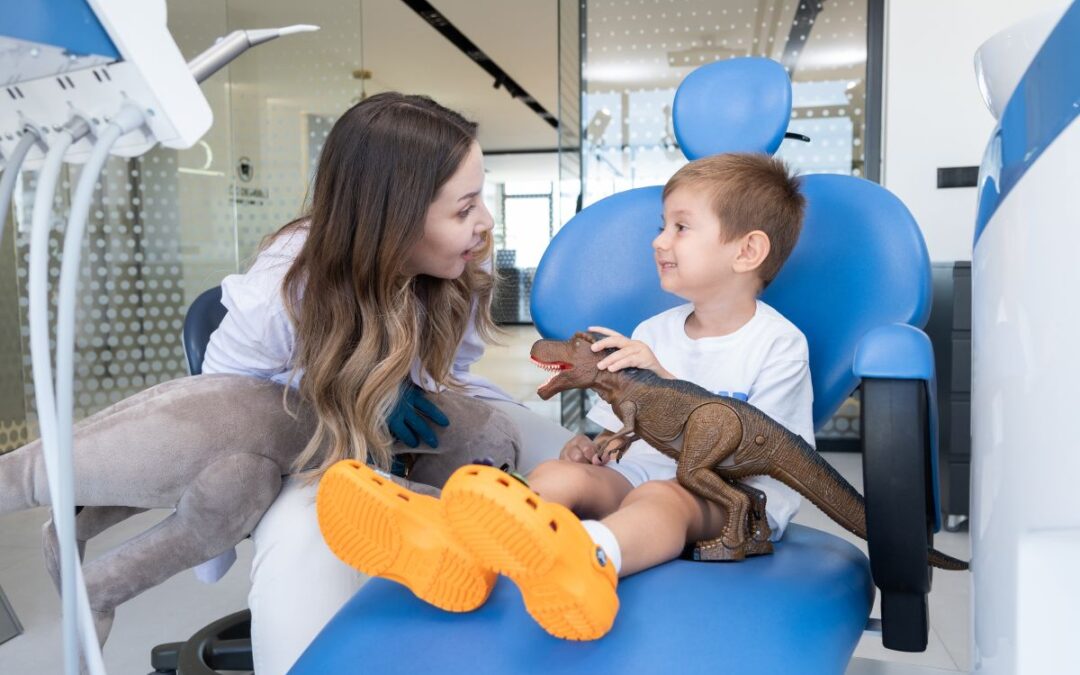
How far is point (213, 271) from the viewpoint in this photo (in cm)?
406

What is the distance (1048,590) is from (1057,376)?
17 centimetres

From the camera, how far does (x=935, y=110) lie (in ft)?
10.7

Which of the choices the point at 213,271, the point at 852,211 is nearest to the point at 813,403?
the point at 852,211

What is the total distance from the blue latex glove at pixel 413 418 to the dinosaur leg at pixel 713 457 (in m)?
0.43

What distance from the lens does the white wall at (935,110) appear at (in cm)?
320

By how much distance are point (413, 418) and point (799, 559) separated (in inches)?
22.7

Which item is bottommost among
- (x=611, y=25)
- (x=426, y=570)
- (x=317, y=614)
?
(x=317, y=614)

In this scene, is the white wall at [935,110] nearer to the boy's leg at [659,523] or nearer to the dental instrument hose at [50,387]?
the boy's leg at [659,523]

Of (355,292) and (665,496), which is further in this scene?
(355,292)

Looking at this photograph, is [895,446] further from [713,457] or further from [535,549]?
[535,549]

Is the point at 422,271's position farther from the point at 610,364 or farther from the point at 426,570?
the point at 426,570

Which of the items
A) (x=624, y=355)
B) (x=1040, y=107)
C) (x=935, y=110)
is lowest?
(x=624, y=355)

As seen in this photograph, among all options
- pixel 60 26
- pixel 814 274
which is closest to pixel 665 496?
pixel 814 274

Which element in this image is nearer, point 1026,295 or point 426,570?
point 1026,295
